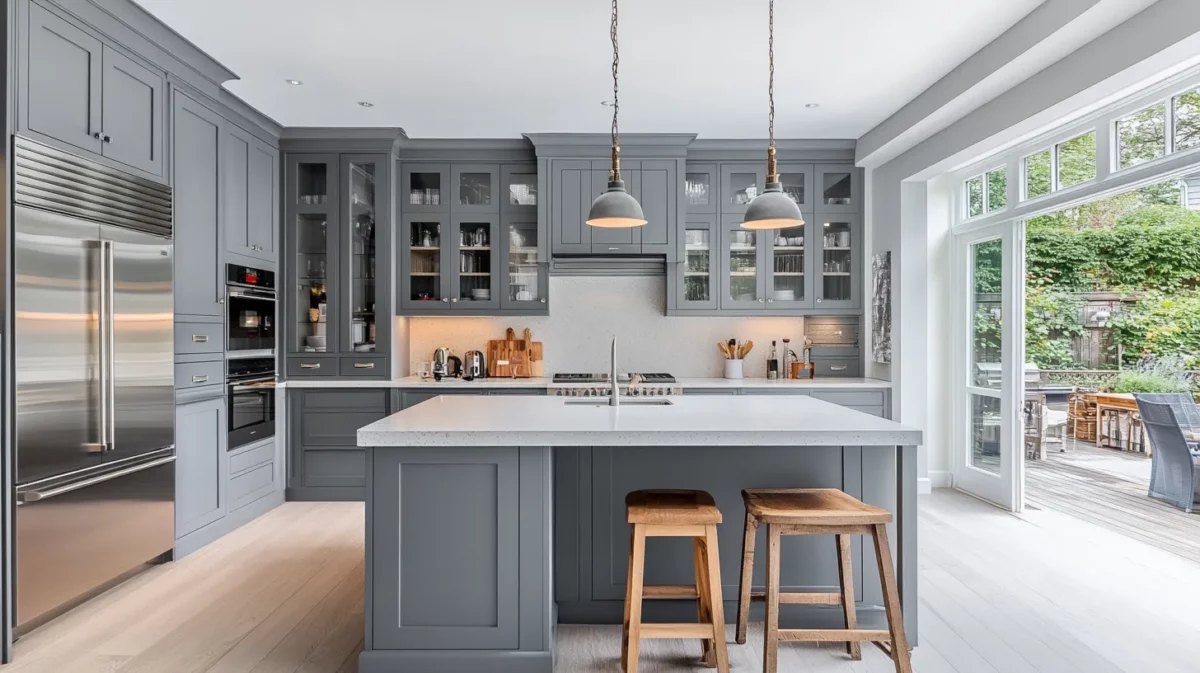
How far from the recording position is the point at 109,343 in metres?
3.06

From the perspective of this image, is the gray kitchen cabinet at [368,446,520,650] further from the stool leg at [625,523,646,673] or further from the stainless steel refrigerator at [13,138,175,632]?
the stainless steel refrigerator at [13,138,175,632]

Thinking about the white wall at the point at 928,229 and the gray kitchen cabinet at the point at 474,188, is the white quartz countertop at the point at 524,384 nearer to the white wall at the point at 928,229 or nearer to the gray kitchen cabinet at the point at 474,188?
the white wall at the point at 928,229

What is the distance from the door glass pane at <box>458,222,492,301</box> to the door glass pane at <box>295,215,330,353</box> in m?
0.99

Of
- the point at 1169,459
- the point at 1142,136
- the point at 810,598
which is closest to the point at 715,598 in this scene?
the point at 810,598

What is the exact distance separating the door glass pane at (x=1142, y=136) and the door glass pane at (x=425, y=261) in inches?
171

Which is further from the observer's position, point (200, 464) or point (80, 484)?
point (200, 464)

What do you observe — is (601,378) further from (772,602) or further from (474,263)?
(772,602)

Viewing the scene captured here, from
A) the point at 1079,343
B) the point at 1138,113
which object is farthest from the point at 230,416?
the point at 1079,343

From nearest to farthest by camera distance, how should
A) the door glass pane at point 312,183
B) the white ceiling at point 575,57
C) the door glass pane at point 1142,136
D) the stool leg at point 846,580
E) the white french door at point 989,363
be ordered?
the stool leg at point 846,580 → the white ceiling at point 575,57 → the door glass pane at point 1142,136 → the white french door at point 989,363 → the door glass pane at point 312,183

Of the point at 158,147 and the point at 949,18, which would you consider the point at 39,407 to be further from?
the point at 949,18

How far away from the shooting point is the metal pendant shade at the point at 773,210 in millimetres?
2812

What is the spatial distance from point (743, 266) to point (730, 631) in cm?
321

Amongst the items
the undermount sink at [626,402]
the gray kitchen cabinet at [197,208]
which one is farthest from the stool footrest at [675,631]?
the gray kitchen cabinet at [197,208]

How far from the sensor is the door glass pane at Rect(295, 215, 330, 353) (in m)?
5.07
